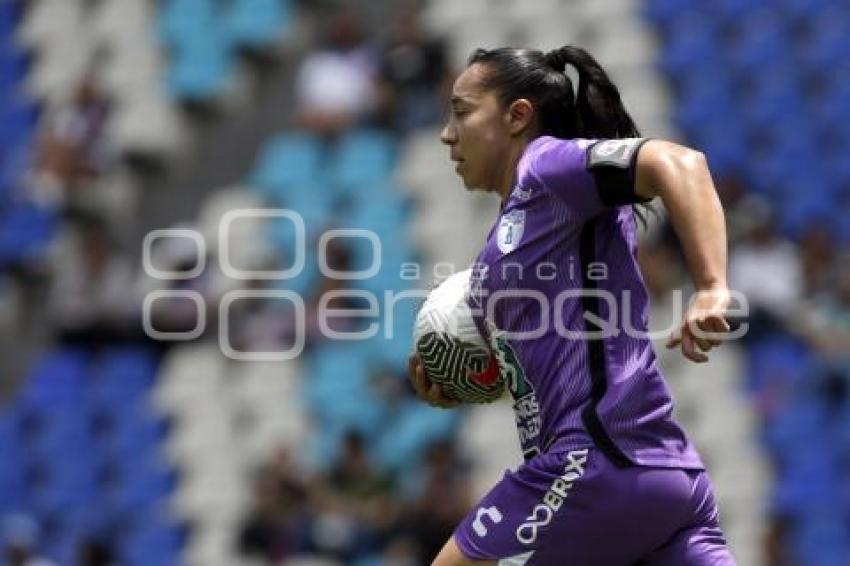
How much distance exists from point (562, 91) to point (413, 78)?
23.1 ft

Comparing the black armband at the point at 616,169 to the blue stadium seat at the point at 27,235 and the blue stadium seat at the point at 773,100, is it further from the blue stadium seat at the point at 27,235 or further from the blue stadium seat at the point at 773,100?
the blue stadium seat at the point at 27,235

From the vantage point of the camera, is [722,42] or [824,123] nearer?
[824,123]

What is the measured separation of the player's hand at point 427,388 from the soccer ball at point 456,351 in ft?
0.05

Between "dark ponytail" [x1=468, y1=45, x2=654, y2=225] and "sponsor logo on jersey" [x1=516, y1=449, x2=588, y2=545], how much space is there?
2.47ft

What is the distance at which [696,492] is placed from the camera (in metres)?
4.03

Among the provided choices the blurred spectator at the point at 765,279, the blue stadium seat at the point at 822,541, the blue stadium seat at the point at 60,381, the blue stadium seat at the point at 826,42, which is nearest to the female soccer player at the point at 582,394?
the blue stadium seat at the point at 822,541

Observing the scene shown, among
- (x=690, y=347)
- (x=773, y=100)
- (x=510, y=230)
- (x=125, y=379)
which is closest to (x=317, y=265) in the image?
(x=125, y=379)

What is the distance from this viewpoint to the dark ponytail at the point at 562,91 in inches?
166

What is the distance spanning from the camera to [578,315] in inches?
157

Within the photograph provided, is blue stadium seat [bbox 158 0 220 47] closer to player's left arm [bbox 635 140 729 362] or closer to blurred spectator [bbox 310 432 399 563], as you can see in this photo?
blurred spectator [bbox 310 432 399 563]

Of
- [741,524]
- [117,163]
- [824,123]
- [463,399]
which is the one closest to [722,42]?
[824,123]

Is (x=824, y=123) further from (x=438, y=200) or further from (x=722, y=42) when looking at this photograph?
(x=438, y=200)

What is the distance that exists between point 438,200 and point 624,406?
23.4 ft

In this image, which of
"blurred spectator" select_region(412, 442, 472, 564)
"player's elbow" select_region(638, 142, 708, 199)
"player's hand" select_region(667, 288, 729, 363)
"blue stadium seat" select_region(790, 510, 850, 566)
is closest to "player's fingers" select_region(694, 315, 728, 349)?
"player's hand" select_region(667, 288, 729, 363)
